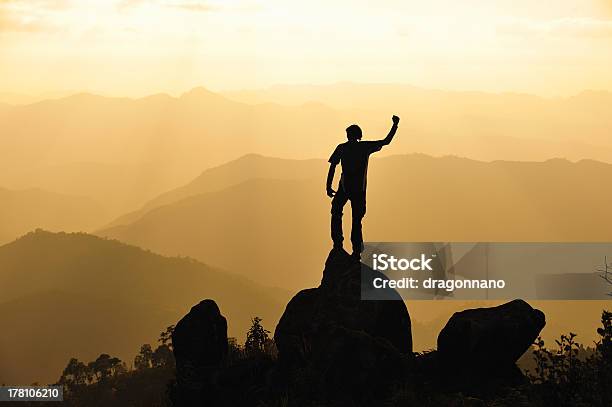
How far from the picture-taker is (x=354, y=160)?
69.5ft

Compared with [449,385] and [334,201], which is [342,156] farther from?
[449,385]

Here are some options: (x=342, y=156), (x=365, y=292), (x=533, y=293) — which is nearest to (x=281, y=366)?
(x=365, y=292)

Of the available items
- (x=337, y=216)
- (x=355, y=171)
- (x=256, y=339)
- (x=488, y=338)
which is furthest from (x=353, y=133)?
(x=256, y=339)

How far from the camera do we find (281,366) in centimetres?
2067

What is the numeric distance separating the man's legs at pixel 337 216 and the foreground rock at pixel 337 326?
330mm

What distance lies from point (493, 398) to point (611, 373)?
283cm

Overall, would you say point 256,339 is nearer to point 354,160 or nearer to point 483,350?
point 354,160

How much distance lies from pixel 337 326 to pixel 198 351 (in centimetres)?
429

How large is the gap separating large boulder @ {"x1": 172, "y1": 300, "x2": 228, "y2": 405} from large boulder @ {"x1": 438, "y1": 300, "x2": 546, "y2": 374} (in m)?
5.93

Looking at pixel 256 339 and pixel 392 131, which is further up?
pixel 392 131

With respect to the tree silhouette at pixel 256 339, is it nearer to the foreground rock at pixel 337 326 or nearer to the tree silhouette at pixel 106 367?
the foreground rock at pixel 337 326

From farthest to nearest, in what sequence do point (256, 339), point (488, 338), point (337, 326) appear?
point (256, 339), point (337, 326), point (488, 338)

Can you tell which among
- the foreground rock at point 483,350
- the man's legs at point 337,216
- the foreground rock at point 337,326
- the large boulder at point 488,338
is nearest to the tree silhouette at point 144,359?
the foreground rock at point 337,326

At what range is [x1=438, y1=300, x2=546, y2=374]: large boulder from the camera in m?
19.3
